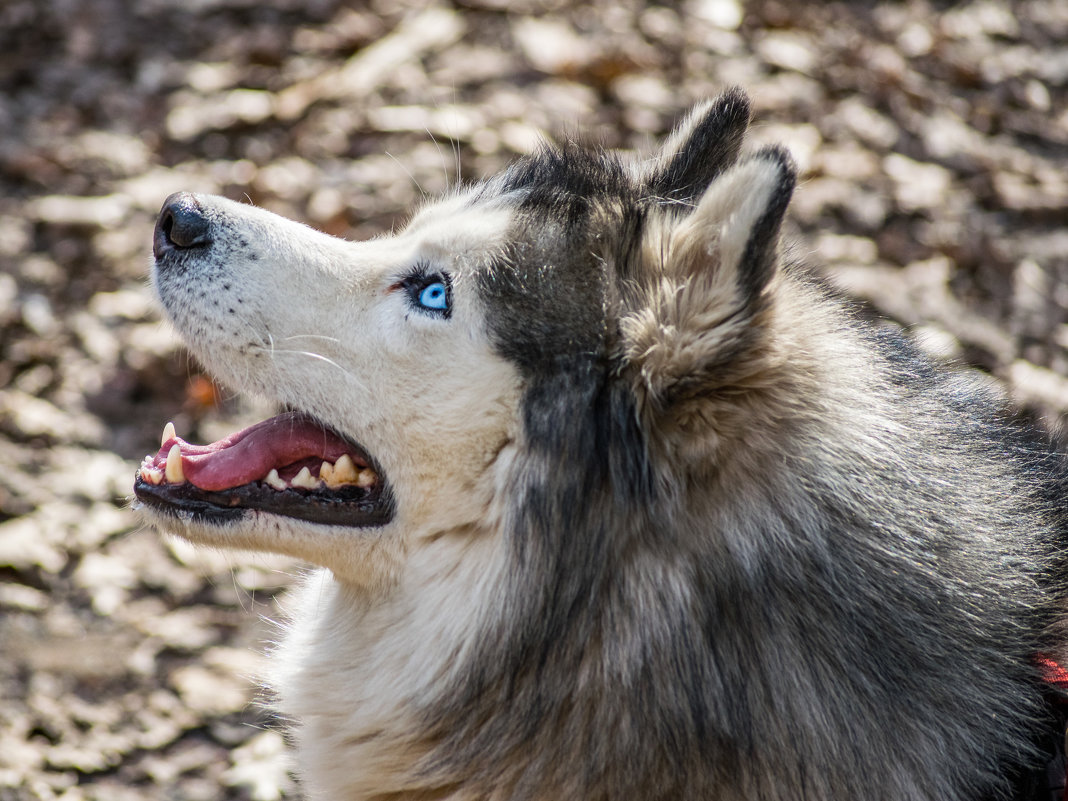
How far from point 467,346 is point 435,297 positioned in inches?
7.5

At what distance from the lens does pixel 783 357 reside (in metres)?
2.13

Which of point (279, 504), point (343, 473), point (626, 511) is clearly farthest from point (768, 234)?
point (279, 504)

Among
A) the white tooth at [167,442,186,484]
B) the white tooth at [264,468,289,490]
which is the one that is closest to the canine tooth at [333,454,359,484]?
the white tooth at [264,468,289,490]

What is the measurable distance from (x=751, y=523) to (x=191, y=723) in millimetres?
2222

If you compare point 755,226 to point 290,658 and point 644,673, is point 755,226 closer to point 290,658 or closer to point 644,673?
point 644,673

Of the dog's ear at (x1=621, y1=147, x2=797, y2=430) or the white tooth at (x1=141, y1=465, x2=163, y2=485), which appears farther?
the white tooth at (x1=141, y1=465, x2=163, y2=485)

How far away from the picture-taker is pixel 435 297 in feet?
8.23

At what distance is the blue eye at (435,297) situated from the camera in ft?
8.17

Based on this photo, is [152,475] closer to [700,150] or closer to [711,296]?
[711,296]

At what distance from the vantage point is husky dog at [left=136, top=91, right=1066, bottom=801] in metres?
2.13

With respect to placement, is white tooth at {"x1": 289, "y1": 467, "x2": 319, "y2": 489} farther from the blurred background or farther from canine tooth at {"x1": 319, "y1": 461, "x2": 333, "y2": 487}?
the blurred background

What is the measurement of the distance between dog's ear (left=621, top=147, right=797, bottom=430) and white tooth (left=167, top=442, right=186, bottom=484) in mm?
1221

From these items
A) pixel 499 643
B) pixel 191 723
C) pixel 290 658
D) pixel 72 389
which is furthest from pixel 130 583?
pixel 499 643

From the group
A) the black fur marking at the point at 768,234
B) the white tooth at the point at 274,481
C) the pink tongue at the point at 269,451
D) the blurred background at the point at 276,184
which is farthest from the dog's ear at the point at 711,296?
the blurred background at the point at 276,184
